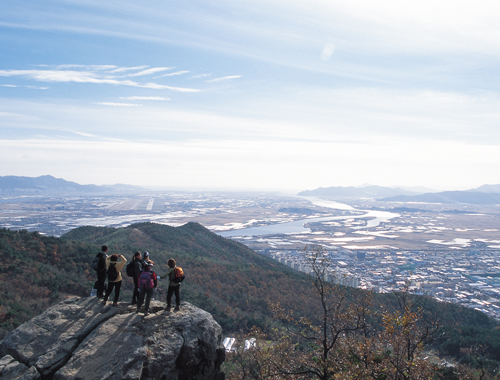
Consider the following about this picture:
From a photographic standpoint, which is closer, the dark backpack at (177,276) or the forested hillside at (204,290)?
the dark backpack at (177,276)

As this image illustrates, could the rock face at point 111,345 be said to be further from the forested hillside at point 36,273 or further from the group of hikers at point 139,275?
the forested hillside at point 36,273

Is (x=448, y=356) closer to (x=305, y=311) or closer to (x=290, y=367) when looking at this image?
(x=305, y=311)

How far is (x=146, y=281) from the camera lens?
1155 centimetres

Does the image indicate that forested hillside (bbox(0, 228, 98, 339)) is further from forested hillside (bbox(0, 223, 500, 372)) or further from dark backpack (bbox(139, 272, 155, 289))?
dark backpack (bbox(139, 272, 155, 289))

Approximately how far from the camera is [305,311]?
107ft

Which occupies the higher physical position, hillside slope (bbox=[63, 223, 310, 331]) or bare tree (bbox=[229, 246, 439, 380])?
bare tree (bbox=[229, 246, 439, 380])

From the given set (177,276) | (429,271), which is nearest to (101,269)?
(177,276)

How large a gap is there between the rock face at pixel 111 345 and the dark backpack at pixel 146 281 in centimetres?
108

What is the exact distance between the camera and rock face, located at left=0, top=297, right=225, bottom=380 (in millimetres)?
9445

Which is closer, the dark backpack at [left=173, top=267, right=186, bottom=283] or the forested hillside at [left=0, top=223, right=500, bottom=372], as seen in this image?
the dark backpack at [left=173, top=267, right=186, bottom=283]

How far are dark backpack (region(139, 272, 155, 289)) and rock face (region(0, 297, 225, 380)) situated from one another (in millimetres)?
1076

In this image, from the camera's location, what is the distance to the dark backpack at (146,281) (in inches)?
454

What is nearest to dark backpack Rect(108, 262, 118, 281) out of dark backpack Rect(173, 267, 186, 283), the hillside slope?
dark backpack Rect(173, 267, 186, 283)

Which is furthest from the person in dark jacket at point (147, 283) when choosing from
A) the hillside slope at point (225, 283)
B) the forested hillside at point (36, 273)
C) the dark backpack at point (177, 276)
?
the hillside slope at point (225, 283)
